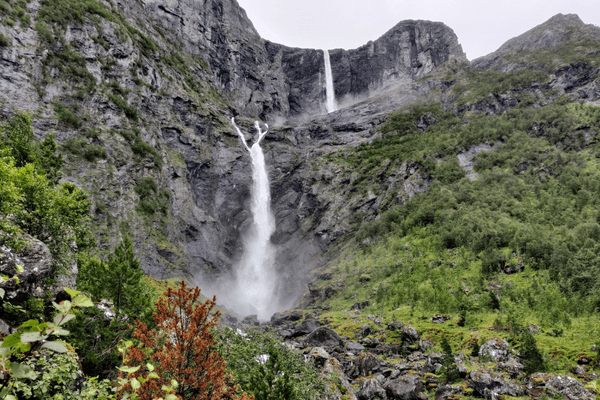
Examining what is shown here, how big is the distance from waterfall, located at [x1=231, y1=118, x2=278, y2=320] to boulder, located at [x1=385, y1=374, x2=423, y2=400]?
30.4m

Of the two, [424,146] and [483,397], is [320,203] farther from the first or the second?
[483,397]

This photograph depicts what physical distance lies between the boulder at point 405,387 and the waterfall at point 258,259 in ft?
99.8

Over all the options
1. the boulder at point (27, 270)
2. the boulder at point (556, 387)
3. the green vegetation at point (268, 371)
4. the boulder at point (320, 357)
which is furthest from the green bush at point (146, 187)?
the boulder at point (556, 387)

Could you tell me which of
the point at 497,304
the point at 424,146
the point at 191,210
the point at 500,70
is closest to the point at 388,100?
the point at 500,70

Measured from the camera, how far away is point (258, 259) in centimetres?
5316

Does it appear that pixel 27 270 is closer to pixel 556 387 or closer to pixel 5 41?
pixel 556 387

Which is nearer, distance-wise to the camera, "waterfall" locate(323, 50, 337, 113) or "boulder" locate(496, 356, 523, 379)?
"boulder" locate(496, 356, 523, 379)

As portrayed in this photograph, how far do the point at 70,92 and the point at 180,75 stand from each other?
25969 millimetres

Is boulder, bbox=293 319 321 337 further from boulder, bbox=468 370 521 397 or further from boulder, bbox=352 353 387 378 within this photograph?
boulder, bbox=468 370 521 397

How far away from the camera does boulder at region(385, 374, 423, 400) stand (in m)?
13.1

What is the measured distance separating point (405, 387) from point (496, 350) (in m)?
5.13

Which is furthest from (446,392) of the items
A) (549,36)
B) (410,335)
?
(549,36)

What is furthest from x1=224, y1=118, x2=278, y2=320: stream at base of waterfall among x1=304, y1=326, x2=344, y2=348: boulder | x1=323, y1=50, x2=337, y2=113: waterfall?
x1=323, y1=50, x2=337, y2=113: waterfall

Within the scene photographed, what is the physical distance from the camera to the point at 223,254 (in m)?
51.1
